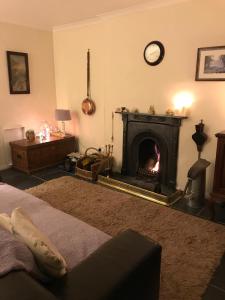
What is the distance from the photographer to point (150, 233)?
255 centimetres

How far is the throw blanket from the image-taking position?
1560 mm

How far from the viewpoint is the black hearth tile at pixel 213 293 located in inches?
71.8

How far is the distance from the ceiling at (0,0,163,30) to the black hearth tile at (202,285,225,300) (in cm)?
332

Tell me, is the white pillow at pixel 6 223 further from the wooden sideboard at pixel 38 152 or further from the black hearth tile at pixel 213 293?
the wooden sideboard at pixel 38 152

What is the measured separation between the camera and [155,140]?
12.2 feet

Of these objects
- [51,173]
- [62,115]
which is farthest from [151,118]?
[51,173]

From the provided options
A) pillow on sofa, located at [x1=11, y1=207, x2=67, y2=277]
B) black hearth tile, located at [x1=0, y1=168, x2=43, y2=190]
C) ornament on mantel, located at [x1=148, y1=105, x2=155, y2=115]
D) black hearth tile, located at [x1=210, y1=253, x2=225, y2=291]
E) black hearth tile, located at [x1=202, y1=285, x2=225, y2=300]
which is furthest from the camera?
black hearth tile, located at [x1=0, y1=168, x2=43, y2=190]

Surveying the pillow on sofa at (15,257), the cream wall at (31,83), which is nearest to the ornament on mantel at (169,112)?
the cream wall at (31,83)

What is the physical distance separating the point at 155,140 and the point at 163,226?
1.42 metres

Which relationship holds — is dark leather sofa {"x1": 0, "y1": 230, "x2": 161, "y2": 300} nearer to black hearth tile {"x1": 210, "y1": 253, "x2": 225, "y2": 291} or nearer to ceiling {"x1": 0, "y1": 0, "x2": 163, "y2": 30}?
black hearth tile {"x1": 210, "y1": 253, "x2": 225, "y2": 291}

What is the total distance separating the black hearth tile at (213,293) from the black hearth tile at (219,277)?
0.12ft

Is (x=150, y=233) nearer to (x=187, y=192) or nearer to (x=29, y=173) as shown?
(x=187, y=192)

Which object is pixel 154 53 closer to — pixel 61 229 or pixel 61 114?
pixel 61 114

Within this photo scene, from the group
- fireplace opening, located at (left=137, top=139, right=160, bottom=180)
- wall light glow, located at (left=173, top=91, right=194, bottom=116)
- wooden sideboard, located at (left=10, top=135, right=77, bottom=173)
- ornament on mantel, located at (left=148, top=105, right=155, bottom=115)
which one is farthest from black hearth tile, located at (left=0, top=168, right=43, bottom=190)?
wall light glow, located at (left=173, top=91, right=194, bottom=116)
